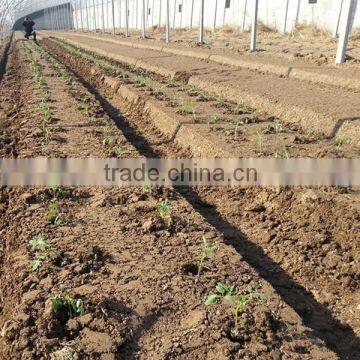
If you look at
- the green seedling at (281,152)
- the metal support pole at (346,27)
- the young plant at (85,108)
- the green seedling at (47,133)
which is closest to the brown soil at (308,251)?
the green seedling at (281,152)

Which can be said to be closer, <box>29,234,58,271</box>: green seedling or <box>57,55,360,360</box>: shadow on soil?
<box>57,55,360,360</box>: shadow on soil

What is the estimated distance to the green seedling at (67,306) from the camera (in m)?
2.18

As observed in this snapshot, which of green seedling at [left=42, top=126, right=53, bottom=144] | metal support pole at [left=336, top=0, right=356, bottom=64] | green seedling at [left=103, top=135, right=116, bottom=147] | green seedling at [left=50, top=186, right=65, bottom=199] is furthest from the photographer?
metal support pole at [left=336, top=0, right=356, bottom=64]

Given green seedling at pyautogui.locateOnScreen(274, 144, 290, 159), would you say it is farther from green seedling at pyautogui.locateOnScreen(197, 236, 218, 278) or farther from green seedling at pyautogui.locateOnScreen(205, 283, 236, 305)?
green seedling at pyautogui.locateOnScreen(205, 283, 236, 305)

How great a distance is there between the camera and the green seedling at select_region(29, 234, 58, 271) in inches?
103

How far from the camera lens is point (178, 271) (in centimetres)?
258

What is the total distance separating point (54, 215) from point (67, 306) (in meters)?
1.13

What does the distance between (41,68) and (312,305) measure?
10.9 meters

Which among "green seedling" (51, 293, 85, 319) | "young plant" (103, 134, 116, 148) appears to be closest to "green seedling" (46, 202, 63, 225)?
"green seedling" (51, 293, 85, 319)

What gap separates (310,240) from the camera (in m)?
3.23

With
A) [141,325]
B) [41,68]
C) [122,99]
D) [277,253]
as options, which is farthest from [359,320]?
[41,68]

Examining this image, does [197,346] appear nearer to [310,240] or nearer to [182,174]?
[310,240]

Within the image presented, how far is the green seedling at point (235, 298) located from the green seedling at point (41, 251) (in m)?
1.08

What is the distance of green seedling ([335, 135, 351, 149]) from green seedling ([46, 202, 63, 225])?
300cm
